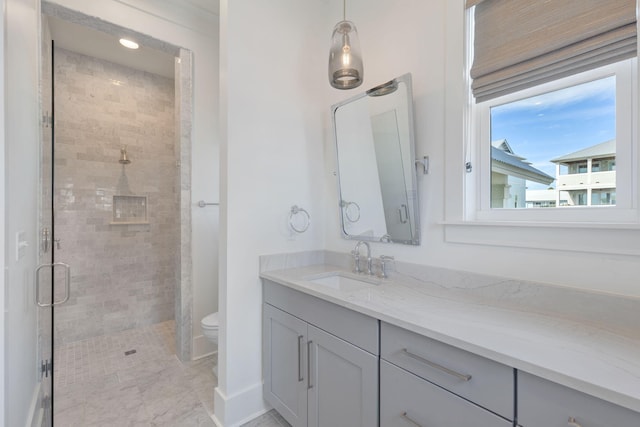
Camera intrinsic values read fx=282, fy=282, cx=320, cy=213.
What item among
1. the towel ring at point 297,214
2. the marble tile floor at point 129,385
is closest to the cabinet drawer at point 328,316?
the towel ring at point 297,214

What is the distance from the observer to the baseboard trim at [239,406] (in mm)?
1654

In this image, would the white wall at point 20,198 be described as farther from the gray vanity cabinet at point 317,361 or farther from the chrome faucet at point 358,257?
the chrome faucet at point 358,257

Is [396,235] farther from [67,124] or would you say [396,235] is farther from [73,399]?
[67,124]

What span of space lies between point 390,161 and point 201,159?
5.52 feet

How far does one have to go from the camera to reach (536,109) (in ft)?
4.20

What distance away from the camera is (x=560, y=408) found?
0.70 meters

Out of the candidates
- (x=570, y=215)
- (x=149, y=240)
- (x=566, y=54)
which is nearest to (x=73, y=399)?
(x=149, y=240)

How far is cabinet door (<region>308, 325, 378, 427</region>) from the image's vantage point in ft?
3.75

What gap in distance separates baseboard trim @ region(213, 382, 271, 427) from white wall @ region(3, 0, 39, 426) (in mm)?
885

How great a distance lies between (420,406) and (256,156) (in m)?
1.50

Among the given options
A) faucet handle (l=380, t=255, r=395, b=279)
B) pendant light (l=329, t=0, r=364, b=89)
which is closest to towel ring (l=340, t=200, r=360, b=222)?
faucet handle (l=380, t=255, r=395, b=279)

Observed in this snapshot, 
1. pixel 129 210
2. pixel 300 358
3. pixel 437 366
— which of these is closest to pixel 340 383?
pixel 300 358

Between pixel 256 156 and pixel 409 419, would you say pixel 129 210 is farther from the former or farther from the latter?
pixel 409 419

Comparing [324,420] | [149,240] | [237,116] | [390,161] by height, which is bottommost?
[324,420]
